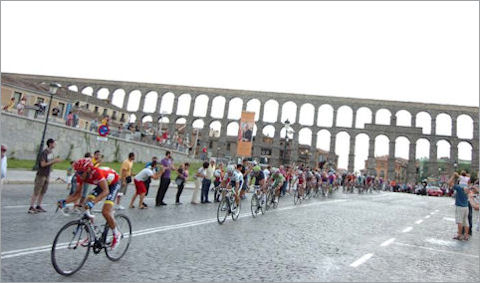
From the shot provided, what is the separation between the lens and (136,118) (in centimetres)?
6625

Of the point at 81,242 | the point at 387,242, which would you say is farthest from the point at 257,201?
the point at 81,242

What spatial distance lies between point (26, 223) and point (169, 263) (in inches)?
153

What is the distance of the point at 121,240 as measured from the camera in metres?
5.54

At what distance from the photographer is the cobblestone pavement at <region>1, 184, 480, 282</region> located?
4.77 metres

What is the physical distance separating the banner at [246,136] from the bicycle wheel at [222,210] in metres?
17.7

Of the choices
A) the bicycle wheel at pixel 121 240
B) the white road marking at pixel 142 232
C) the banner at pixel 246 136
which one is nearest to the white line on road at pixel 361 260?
the bicycle wheel at pixel 121 240

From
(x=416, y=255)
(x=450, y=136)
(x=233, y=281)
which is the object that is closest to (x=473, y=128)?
(x=450, y=136)

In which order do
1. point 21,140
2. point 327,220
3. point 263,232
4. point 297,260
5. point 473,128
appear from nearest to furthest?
point 297,260 → point 263,232 → point 327,220 → point 21,140 → point 473,128

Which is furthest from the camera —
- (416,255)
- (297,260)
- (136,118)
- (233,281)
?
(136,118)

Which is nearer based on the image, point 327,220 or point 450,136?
point 327,220

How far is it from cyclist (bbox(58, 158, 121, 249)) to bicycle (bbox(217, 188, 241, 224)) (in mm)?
4123

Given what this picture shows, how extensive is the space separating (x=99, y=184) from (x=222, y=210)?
4.78 m

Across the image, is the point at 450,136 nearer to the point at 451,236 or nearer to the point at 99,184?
the point at 451,236

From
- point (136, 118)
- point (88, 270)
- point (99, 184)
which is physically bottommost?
point (88, 270)
